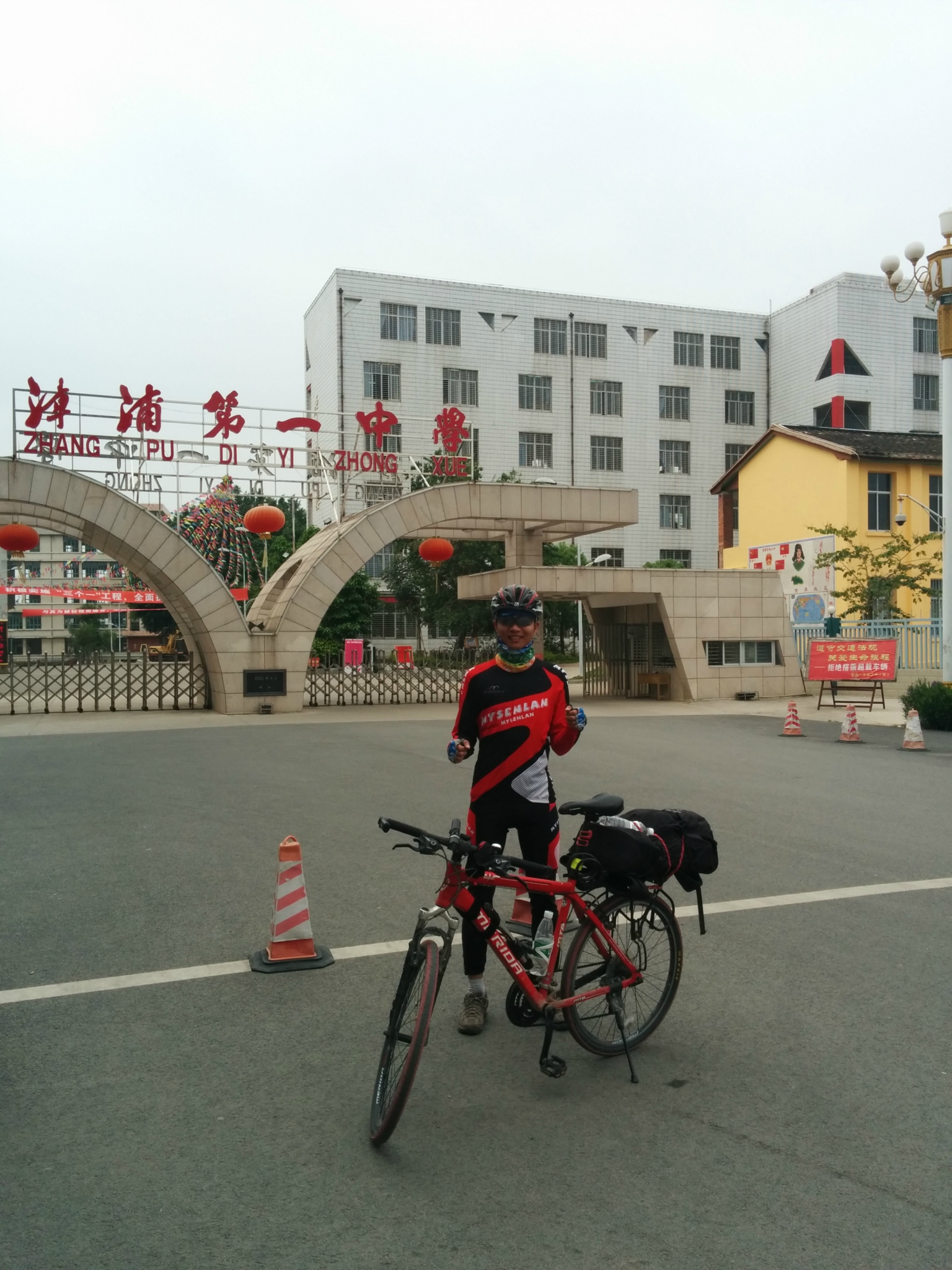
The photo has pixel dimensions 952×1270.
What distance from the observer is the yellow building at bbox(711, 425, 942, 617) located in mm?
36312

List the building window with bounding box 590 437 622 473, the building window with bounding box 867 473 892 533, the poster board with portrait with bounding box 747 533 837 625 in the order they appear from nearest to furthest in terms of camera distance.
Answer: the poster board with portrait with bounding box 747 533 837 625, the building window with bounding box 867 473 892 533, the building window with bounding box 590 437 622 473

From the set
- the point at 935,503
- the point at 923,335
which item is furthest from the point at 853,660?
the point at 923,335

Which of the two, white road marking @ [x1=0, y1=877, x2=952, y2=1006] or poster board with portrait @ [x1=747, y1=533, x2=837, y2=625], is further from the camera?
poster board with portrait @ [x1=747, y1=533, x2=837, y2=625]

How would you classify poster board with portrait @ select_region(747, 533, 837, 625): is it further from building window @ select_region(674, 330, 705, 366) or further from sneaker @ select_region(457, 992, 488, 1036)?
sneaker @ select_region(457, 992, 488, 1036)

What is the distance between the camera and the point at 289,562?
2741cm

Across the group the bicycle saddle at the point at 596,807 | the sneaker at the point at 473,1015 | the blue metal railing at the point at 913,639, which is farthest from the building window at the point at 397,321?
the bicycle saddle at the point at 596,807

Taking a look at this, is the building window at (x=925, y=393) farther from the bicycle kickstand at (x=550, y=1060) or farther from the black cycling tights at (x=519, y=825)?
the bicycle kickstand at (x=550, y=1060)

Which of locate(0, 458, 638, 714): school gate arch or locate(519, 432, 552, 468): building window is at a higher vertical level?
locate(519, 432, 552, 468): building window

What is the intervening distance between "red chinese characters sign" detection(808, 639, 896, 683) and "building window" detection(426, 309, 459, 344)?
103 ft

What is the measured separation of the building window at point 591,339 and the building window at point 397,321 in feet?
27.8

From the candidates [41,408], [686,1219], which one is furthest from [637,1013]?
[41,408]

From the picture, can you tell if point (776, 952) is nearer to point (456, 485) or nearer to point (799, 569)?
point (456, 485)

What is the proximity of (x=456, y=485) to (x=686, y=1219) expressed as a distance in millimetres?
22712

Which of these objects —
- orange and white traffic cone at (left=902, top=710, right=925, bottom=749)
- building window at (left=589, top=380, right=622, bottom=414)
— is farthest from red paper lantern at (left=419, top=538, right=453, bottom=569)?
building window at (left=589, top=380, right=622, bottom=414)
